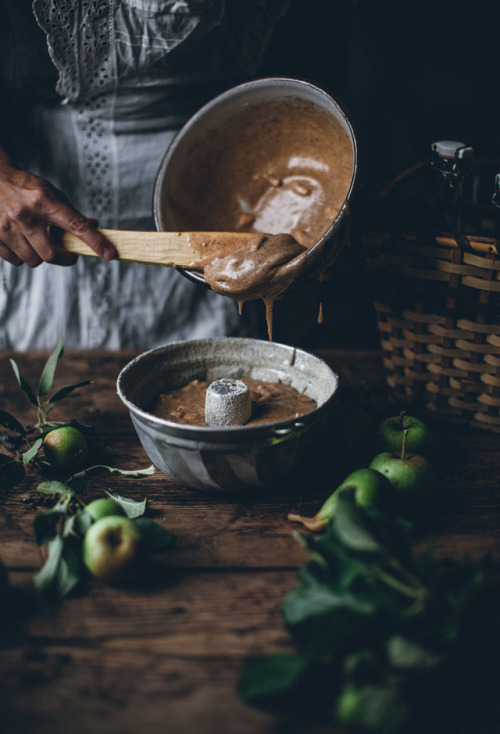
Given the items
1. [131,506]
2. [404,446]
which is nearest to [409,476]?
[404,446]

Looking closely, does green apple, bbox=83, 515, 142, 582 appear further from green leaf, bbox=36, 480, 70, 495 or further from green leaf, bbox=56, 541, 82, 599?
green leaf, bbox=36, 480, 70, 495

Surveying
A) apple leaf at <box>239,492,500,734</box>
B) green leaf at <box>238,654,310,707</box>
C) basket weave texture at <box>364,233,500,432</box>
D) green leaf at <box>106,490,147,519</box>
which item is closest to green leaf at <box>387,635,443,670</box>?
apple leaf at <box>239,492,500,734</box>

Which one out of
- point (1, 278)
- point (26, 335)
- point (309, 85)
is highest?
point (309, 85)

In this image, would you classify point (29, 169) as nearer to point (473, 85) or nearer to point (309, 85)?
point (309, 85)

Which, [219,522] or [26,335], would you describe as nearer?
[219,522]

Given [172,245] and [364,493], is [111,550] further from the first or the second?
[172,245]

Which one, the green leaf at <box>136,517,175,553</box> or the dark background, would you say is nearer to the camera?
the green leaf at <box>136,517,175,553</box>

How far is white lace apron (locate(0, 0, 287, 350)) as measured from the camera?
54.4 inches

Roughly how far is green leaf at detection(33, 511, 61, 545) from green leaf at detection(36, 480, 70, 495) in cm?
11

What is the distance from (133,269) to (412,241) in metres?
0.81

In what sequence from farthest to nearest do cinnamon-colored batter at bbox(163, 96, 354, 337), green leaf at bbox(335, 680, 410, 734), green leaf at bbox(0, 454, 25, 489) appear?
cinnamon-colored batter at bbox(163, 96, 354, 337)
green leaf at bbox(0, 454, 25, 489)
green leaf at bbox(335, 680, 410, 734)

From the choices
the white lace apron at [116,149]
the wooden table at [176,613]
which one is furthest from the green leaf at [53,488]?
the white lace apron at [116,149]

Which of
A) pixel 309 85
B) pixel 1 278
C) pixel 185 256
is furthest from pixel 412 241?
pixel 1 278

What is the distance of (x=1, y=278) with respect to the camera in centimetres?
169
